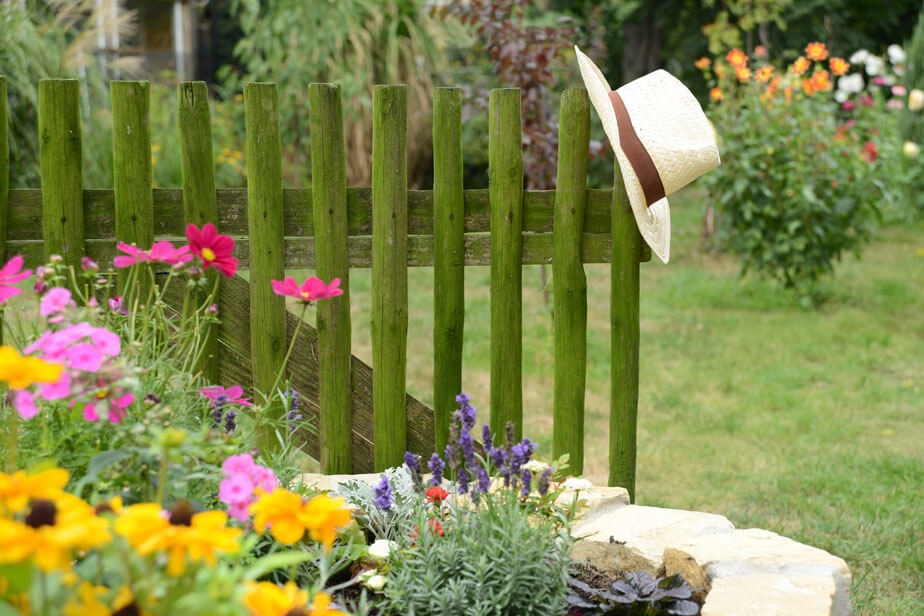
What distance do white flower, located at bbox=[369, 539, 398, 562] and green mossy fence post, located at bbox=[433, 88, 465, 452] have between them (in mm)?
884

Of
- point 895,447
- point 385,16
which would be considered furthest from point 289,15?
point 895,447

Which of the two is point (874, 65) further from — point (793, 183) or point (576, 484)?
point (576, 484)

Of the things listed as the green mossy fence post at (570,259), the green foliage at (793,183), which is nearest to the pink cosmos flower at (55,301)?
the green mossy fence post at (570,259)

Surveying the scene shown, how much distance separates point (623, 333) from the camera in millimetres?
2873

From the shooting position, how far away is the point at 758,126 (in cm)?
681

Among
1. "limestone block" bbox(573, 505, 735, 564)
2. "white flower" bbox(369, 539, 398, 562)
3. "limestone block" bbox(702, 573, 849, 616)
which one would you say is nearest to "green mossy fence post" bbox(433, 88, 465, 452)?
"limestone block" bbox(573, 505, 735, 564)

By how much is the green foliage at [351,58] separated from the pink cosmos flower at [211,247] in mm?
7219

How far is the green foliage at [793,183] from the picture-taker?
6668mm

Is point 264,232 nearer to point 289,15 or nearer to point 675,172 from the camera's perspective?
point 675,172

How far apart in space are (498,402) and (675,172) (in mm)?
820

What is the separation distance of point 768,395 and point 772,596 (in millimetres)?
3238

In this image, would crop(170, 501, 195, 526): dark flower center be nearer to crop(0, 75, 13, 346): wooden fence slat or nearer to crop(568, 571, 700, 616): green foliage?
crop(568, 571, 700, 616): green foliage

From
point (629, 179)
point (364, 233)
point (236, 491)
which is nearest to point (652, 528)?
point (629, 179)

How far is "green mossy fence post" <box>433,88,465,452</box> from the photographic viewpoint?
2.76 meters
